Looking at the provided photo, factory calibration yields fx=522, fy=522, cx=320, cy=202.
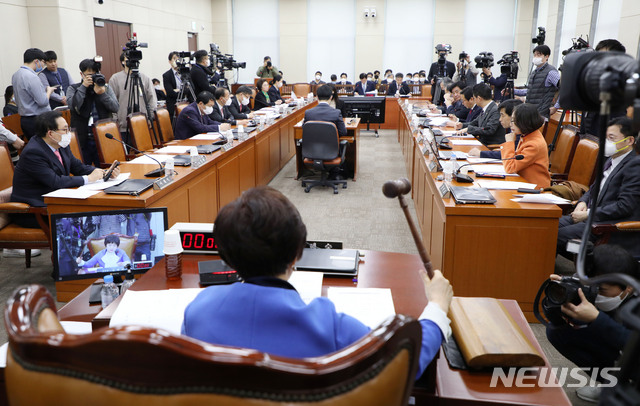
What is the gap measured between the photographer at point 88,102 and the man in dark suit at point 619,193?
4.07 meters

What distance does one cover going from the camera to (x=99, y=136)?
159 inches

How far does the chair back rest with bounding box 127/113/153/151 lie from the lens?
457cm

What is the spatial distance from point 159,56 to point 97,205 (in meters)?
8.76

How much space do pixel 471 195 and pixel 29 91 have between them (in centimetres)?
470

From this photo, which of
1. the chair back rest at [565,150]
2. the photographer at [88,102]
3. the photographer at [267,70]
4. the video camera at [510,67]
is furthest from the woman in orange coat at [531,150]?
the photographer at [267,70]

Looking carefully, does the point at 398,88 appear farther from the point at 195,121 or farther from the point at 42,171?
the point at 42,171

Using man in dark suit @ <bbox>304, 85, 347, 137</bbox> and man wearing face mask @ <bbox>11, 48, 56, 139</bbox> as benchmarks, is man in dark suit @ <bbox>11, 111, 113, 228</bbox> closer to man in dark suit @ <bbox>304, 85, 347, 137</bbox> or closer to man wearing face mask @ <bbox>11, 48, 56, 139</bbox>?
man wearing face mask @ <bbox>11, 48, 56, 139</bbox>

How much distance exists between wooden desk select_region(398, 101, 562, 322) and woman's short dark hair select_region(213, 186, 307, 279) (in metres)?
1.81

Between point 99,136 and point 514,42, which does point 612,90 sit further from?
point 514,42

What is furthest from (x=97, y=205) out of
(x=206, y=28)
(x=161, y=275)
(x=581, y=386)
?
(x=206, y=28)

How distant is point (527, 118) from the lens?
11.3 feet

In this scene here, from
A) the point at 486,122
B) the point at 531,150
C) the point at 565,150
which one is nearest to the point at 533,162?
the point at 531,150

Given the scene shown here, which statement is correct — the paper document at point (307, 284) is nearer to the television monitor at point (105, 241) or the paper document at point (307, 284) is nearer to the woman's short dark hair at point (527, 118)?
the television monitor at point (105, 241)

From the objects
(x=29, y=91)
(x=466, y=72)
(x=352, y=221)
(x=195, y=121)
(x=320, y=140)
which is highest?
(x=466, y=72)
